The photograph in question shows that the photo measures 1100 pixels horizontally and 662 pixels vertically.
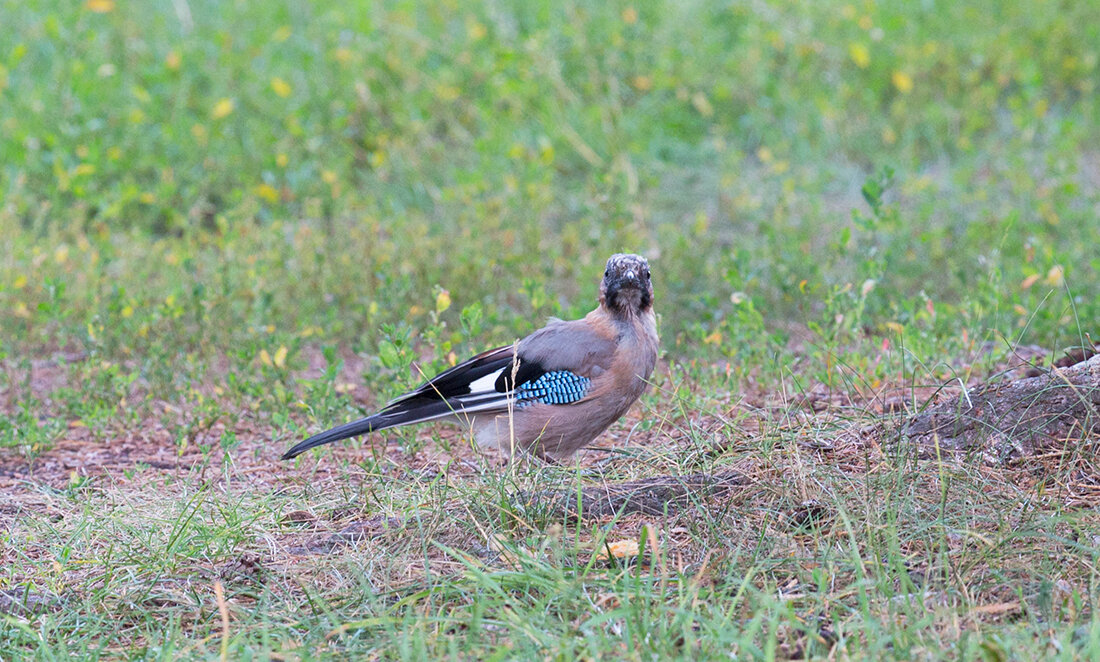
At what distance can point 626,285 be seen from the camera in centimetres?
463

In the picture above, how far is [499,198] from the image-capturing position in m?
7.93

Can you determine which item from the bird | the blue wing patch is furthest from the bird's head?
the blue wing patch

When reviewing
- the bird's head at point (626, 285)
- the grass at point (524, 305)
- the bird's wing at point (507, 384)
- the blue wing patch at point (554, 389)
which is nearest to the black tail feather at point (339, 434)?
the bird's wing at point (507, 384)

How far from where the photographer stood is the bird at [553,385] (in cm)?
453

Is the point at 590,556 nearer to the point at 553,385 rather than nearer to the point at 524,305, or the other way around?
the point at 553,385

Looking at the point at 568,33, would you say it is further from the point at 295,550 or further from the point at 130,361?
the point at 295,550

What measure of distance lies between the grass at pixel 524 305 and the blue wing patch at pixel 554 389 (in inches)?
10.5

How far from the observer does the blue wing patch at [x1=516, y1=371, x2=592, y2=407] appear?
4.53m

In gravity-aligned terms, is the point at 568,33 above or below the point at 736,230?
above

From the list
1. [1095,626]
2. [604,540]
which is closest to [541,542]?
[604,540]

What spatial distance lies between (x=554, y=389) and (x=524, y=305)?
2.42 m

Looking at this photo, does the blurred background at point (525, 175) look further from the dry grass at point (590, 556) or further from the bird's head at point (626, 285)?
A: the dry grass at point (590, 556)

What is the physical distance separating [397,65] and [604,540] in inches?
259

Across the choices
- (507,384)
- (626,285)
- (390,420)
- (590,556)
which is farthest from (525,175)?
(590,556)
